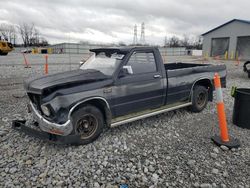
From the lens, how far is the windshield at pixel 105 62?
396 centimetres

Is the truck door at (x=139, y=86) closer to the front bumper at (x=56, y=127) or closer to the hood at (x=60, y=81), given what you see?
the hood at (x=60, y=81)

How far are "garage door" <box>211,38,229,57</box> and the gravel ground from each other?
30279 millimetres

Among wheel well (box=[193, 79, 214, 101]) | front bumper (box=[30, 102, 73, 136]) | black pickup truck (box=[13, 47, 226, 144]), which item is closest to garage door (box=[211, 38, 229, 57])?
wheel well (box=[193, 79, 214, 101])

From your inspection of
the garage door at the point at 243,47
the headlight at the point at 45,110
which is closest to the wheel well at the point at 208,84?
the headlight at the point at 45,110

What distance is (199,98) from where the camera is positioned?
549 centimetres

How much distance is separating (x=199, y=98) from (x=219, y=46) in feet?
98.6

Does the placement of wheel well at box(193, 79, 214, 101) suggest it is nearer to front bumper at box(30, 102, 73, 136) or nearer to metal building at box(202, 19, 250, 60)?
front bumper at box(30, 102, 73, 136)

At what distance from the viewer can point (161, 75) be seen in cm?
445

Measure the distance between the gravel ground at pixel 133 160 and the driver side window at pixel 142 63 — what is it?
1.28 meters

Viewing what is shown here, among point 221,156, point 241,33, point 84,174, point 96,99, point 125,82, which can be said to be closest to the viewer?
point 84,174

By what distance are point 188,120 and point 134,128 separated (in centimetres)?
147

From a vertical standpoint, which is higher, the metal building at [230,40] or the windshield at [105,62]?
the metal building at [230,40]

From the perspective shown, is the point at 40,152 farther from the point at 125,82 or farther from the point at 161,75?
the point at 161,75

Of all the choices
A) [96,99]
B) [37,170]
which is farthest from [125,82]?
[37,170]
